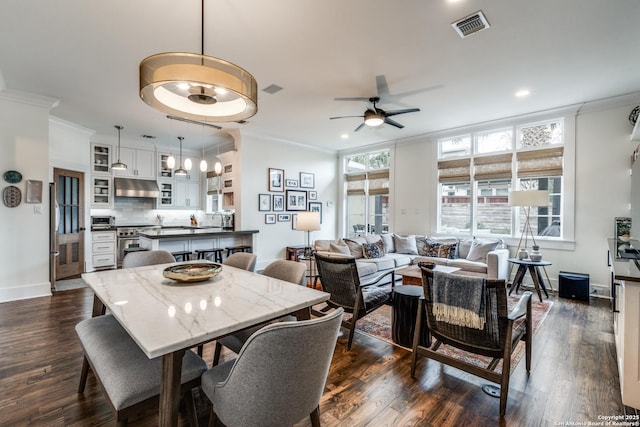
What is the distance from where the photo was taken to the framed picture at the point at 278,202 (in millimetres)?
6539

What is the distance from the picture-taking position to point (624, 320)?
6.01ft

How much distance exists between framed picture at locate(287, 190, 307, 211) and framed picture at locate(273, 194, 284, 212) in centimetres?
20

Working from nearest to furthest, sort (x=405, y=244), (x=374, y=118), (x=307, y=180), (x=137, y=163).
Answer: (x=374, y=118) → (x=405, y=244) → (x=137, y=163) → (x=307, y=180)

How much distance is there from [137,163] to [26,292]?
363cm

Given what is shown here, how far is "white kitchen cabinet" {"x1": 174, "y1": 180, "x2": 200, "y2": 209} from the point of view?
7.66 metres

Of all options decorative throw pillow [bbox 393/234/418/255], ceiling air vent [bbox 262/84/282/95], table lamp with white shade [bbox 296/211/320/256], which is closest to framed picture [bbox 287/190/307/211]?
table lamp with white shade [bbox 296/211/320/256]

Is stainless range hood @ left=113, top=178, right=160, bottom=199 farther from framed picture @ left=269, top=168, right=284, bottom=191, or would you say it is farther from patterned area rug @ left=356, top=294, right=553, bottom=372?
patterned area rug @ left=356, top=294, right=553, bottom=372

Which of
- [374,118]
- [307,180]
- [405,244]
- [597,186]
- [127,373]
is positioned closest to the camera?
[127,373]

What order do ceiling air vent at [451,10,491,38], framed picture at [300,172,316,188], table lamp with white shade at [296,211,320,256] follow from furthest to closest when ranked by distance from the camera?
framed picture at [300,172,316,188] → table lamp with white shade at [296,211,320,256] → ceiling air vent at [451,10,491,38]

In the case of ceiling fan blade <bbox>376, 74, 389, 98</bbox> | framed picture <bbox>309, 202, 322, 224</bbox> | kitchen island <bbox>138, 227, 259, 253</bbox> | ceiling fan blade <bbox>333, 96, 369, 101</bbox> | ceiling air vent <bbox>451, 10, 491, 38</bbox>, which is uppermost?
ceiling air vent <bbox>451, 10, 491, 38</bbox>

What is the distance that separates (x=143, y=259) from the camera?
9.36 feet

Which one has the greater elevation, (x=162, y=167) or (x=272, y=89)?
(x=272, y=89)

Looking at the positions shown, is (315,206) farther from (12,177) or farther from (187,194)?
(12,177)

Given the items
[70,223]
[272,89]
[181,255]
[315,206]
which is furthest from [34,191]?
[315,206]
